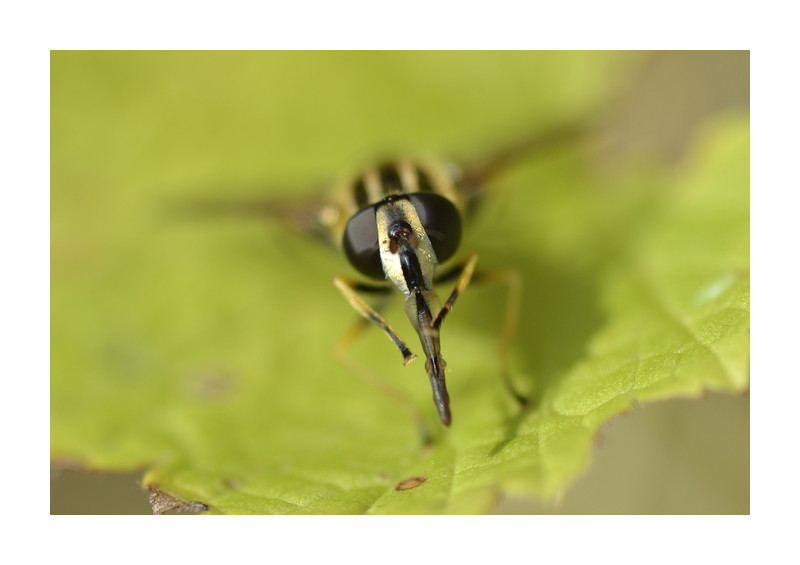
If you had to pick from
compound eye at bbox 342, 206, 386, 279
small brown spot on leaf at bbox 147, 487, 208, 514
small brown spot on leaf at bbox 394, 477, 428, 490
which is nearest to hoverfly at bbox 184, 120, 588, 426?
compound eye at bbox 342, 206, 386, 279

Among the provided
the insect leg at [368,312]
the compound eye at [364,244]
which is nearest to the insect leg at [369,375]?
the insect leg at [368,312]

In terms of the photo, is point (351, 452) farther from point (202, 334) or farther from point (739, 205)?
point (739, 205)

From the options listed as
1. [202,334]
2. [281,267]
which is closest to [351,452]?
[202,334]

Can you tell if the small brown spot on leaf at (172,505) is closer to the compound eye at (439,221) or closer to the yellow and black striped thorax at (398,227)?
the yellow and black striped thorax at (398,227)

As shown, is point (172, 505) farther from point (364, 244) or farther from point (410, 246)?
point (410, 246)

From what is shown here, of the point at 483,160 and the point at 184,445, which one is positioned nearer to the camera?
the point at 184,445

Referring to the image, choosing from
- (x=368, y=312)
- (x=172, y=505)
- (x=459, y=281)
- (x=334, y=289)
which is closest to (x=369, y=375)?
(x=368, y=312)

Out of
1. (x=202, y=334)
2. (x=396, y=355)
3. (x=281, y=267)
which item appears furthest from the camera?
(x=281, y=267)
